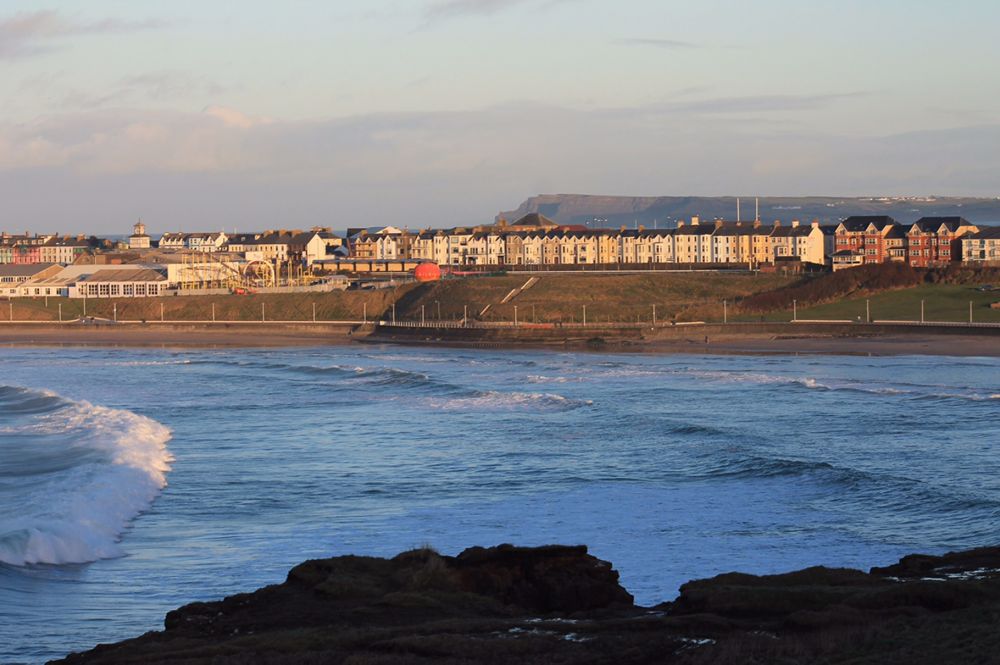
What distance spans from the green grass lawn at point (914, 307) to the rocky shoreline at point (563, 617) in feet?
187

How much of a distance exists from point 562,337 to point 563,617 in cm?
6036

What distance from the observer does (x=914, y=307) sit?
7512cm

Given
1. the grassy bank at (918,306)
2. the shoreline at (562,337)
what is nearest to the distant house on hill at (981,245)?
the grassy bank at (918,306)

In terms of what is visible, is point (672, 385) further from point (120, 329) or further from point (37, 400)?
point (120, 329)

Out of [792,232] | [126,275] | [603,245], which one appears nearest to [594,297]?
[792,232]

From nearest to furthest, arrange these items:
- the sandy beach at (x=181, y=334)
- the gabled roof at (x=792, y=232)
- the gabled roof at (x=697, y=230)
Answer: the sandy beach at (x=181, y=334)
the gabled roof at (x=792, y=232)
the gabled roof at (x=697, y=230)

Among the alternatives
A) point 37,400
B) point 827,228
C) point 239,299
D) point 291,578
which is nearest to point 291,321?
point 239,299

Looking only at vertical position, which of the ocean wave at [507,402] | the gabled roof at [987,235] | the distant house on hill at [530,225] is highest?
the distant house on hill at [530,225]

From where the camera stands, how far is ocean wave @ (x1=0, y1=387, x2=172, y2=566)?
2156 cm

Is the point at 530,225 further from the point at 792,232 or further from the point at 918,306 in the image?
the point at 918,306

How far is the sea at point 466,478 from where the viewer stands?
20.3 meters

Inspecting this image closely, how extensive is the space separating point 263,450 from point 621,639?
21.9m

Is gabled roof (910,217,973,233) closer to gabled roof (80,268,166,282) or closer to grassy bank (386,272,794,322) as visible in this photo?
grassy bank (386,272,794,322)

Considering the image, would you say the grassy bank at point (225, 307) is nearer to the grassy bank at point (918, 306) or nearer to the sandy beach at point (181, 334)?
the sandy beach at point (181, 334)
